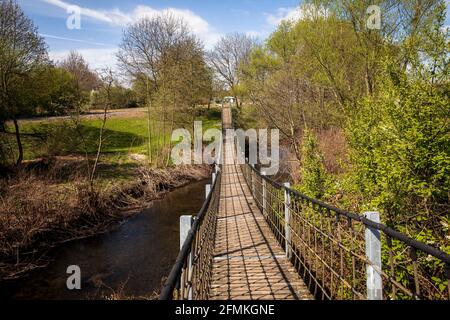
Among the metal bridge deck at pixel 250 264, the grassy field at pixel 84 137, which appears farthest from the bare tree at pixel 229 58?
the metal bridge deck at pixel 250 264

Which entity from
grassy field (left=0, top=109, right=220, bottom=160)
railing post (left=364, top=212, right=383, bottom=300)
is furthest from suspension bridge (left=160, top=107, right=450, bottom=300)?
grassy field (left=0, top=109, right=220, bottom=160)

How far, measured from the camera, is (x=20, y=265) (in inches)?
317

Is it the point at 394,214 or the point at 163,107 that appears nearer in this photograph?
the point at 394,214

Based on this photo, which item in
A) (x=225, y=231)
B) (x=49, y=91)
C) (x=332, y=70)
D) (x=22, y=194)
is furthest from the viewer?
(x=49, y=91)

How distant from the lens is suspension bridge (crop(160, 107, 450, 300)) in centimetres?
224

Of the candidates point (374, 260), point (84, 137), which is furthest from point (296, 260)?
point (84, 137)

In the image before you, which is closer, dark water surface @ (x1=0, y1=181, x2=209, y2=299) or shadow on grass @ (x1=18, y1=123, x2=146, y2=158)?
dark water surface @ (x1=0, y1=181, x2=209, y2=299)

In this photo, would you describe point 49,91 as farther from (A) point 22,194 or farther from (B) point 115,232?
(B) point 115,232

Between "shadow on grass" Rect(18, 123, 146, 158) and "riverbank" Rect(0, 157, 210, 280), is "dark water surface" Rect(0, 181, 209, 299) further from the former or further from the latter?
"shadow on grass" Rect(18, 123, 146, 158)

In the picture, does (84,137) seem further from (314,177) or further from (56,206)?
(314,177)

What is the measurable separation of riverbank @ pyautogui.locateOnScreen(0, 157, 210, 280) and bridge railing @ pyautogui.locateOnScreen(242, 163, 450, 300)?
264 inches

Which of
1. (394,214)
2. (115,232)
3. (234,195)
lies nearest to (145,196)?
(115,232)

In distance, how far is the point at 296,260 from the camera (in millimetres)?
4867
